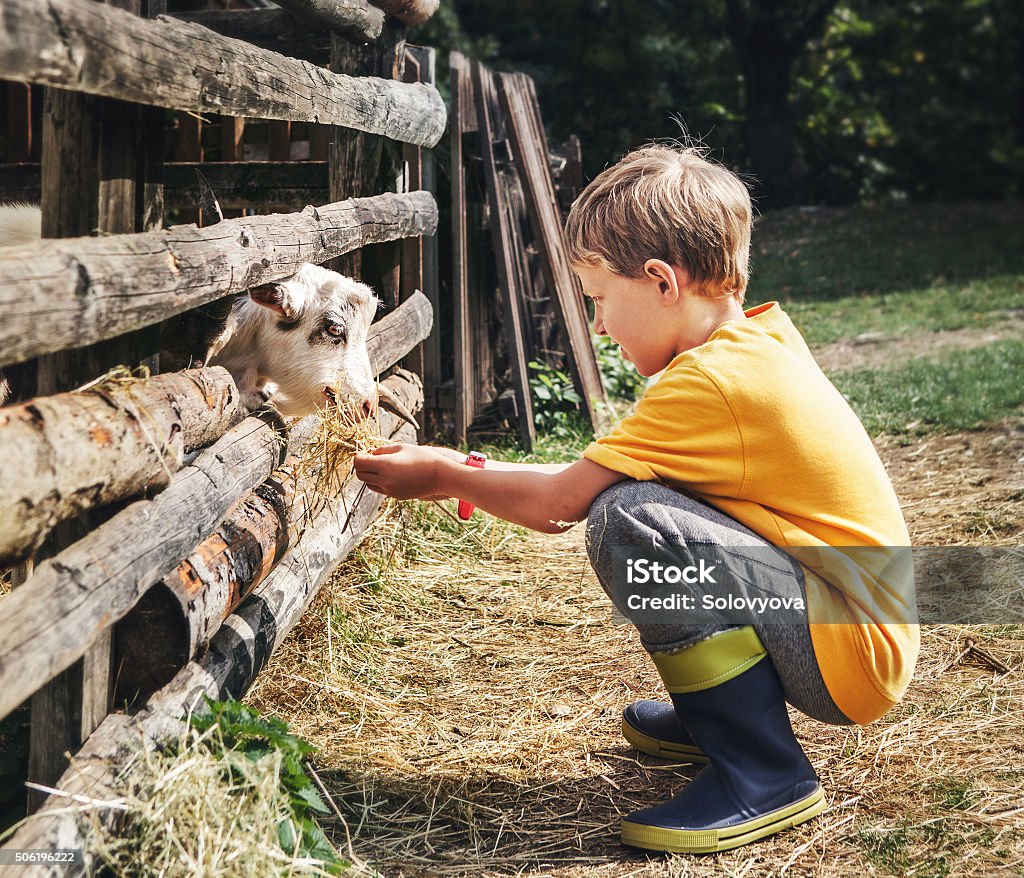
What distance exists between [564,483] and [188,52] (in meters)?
1.33

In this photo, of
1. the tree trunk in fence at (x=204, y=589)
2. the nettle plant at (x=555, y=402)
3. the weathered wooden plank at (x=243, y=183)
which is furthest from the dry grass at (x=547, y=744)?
the nettle plant at (x=555, y=402)

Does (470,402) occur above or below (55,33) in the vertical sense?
below

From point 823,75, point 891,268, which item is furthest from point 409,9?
point 823,75

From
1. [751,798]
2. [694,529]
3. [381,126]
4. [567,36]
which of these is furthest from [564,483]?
[567,36]

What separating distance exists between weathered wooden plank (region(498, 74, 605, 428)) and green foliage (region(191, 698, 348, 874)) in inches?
175

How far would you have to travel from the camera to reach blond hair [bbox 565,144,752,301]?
2.64m

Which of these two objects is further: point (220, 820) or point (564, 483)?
point (564, 483)

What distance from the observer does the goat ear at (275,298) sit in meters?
3.38

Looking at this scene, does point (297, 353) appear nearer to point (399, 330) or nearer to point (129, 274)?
point (399, 330)

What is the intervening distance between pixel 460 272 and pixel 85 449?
4.33m

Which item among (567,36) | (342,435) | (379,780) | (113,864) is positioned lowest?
(379,780)

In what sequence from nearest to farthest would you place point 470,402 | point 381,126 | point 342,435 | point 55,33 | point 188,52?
point 55,33 < point 188,52 < point 342,435 < point 381,126 < point 470,402

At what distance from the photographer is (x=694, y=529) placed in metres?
2.50

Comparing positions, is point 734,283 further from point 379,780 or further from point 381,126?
point 381,126
